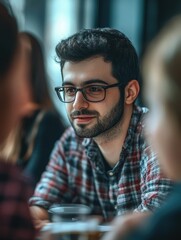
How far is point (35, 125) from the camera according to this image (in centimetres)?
170

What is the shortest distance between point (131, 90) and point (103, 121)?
0.08 meters

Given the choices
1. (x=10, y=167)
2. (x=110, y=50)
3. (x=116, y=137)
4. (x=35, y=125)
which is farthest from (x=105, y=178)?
(x=35, y=125)

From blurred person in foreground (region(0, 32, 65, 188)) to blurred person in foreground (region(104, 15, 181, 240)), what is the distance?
2.25ft

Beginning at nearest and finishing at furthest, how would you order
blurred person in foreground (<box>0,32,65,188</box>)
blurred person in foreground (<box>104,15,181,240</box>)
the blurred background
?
blurred person in foreground (<box>104,15,181,240</box>) < blurred person in foreground (<box>0,32,65,188</box>) < the blurred background

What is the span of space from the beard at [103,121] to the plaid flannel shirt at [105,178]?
0.11ft

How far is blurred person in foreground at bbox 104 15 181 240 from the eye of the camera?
766mm

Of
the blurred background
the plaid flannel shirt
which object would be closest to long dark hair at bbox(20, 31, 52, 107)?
the plaid flannel shirt

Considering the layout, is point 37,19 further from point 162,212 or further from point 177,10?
point 162,212

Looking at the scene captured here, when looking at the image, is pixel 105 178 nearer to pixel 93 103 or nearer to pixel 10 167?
pixel 93 103

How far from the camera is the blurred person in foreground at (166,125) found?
766 millimetres

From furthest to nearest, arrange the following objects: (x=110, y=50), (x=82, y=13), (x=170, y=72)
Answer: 1. (x=82, y=13)
2. (x=110, y=50)
3. (x=170, y=72)

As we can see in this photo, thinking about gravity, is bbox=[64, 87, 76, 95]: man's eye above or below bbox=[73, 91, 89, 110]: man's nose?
above

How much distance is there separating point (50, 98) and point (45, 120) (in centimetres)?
6

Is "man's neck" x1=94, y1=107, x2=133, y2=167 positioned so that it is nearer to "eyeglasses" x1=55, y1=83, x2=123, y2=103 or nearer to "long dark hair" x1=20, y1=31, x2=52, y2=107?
"eyeglasses" x1=55, y1=83, x2=123, y2=103
